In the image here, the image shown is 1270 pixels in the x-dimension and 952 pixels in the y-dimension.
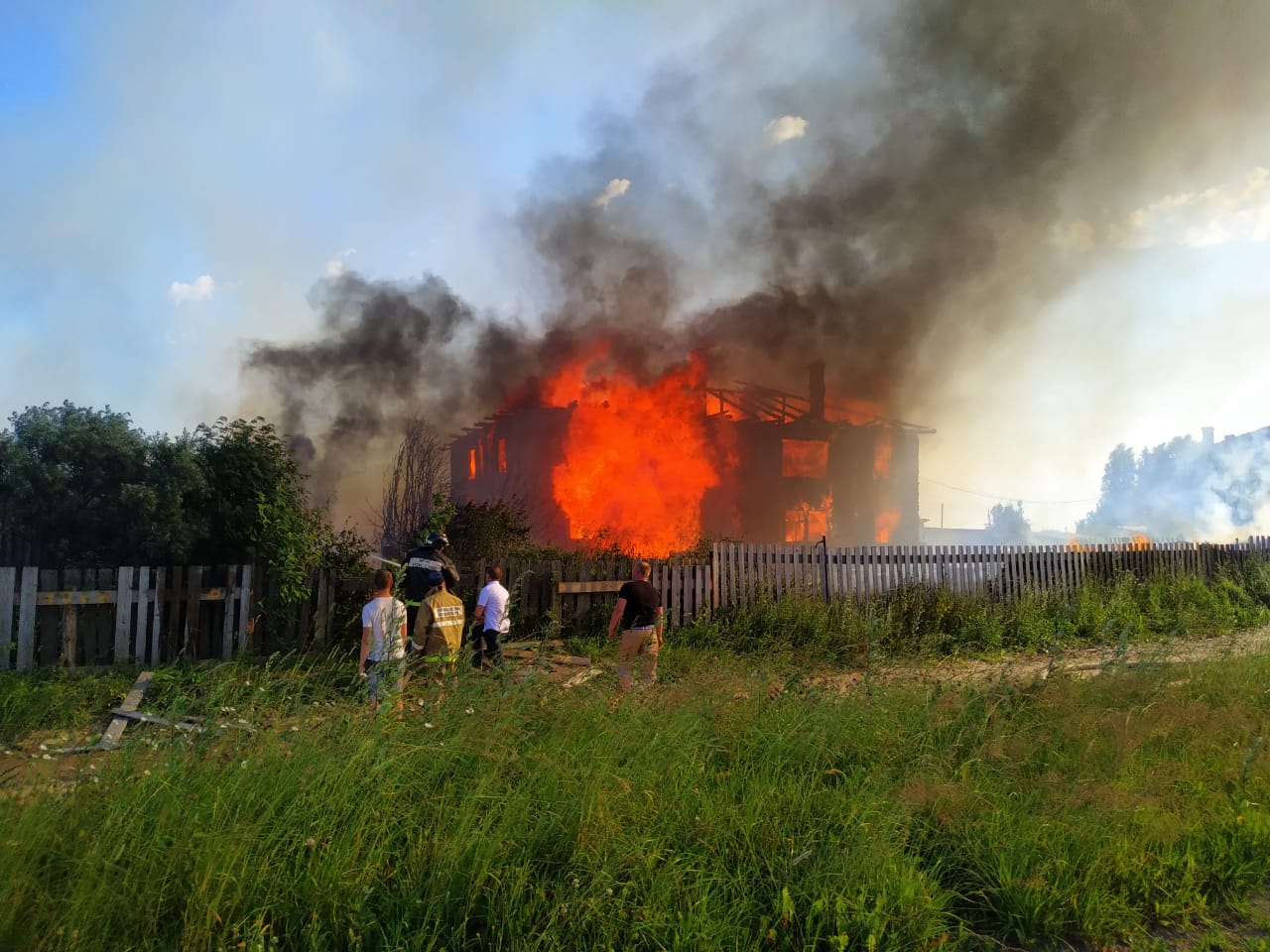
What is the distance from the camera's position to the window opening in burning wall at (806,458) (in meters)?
31.5

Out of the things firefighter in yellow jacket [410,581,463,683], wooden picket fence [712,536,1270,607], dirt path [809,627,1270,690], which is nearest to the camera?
dirt path [809,627,1270,690]

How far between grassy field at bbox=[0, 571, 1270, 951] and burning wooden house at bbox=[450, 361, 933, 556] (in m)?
18.3

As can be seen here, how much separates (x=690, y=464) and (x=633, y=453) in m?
2.25

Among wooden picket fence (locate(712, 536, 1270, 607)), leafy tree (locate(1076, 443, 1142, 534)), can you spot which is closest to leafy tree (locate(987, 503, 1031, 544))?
leafy tree (locate(1076, 443, 1142, 534))

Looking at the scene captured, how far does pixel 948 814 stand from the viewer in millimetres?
4051

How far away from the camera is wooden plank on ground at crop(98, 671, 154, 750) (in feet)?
20.9

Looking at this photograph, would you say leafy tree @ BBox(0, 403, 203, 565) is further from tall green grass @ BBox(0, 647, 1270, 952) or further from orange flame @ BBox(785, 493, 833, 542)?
orange flame @ BBox(785, 493, 833, 542)

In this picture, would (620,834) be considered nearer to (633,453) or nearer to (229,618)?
(229,618)

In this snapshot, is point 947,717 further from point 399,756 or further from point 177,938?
point 177,938

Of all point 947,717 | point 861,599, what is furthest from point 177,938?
point 861,599

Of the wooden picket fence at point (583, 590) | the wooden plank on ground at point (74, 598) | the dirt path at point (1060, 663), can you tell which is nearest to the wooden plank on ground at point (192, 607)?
the wooden plank on ground at point (74, 598)

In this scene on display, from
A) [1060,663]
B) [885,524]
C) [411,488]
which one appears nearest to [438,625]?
[1060,663]

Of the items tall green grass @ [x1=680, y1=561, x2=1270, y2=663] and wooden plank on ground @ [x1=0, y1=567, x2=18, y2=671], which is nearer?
wooden plank on ground @ [x1=0, y1=567, x2=18, y2=671]

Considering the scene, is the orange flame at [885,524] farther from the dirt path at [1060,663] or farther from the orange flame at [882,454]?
the dirt path at [1060,663]
